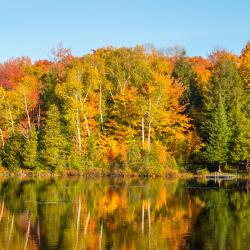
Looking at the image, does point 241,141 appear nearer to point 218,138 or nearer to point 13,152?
point 218,138

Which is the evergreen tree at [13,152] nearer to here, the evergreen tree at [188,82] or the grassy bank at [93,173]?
the grassy bank at [93,173]

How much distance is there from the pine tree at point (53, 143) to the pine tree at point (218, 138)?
15.9 metres

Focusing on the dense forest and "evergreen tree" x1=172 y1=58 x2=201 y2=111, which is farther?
"evergreen tree" x1=172 y1=58 x2=201 y2=111

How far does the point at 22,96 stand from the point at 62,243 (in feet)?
155

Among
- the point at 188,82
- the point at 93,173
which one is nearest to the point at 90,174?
the point at 93,173

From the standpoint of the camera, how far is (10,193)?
4162 cm

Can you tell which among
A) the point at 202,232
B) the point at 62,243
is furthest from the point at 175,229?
the point at 62,243

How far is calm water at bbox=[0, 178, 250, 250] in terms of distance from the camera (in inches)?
914

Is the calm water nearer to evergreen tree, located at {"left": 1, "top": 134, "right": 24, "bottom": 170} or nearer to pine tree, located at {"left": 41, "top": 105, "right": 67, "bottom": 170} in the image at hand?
pine tree, located at {"left": 41, "top": 105, "right": 67, "bottom": 170}

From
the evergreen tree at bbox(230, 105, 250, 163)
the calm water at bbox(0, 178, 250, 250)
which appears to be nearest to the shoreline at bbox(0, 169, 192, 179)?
the evergreen tree at bbox(230, 105, 250, 163)

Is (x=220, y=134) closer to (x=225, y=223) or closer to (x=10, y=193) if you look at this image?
(x=10, y=193)

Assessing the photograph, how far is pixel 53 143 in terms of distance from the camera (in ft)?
202

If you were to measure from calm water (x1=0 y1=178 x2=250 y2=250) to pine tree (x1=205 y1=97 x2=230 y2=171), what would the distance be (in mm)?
9738

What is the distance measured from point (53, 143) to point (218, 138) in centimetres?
1777
